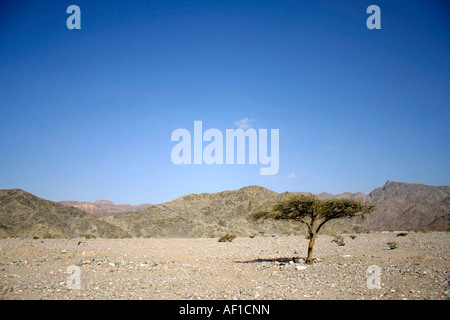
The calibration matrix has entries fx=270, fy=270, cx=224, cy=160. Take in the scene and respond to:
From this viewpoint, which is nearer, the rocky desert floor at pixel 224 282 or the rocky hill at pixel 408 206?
the rocky desert floor at pixel 224 282

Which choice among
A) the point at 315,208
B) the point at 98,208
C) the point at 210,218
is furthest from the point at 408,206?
the point at 98,208

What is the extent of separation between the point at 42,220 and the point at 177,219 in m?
23.2

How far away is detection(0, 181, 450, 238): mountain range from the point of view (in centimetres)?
4209

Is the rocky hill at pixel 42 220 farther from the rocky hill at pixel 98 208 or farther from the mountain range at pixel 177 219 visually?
the rocky hill at pixel 98 208

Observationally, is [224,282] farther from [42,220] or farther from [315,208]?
[42,220]

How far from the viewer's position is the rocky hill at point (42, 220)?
129 feet

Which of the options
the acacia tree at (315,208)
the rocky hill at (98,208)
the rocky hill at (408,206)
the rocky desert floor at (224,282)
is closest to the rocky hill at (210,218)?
the rocky hill at (408,206)

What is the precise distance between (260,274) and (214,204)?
182ft

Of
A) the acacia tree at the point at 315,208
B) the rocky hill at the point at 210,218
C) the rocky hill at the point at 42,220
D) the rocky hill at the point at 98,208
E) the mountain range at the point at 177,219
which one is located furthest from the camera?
the rocky hill at the point at 98,208

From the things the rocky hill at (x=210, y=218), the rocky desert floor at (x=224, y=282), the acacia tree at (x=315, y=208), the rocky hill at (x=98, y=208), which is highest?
the acacia tree at (x=315, y=208)
